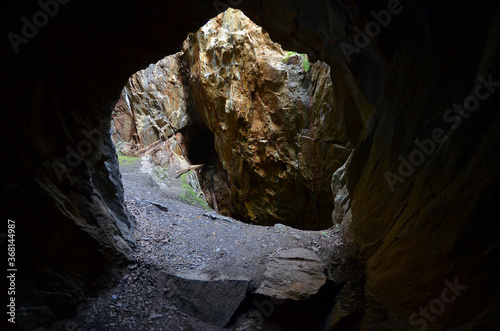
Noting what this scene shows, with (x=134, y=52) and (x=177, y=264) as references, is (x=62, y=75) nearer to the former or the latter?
(x=134, y=52)

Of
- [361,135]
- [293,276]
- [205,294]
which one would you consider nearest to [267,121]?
[361,135]

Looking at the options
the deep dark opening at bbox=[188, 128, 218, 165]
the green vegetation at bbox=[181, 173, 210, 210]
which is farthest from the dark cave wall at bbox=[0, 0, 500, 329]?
the deep dark opening at bbox=[188, 128, 218, 165]

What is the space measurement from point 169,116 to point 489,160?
1666 cm

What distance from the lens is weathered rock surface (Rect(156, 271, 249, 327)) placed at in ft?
14.3

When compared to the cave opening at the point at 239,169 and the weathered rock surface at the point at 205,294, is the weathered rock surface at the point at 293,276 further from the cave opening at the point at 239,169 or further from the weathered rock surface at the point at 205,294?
the weathered rock surface at the point at 205,294

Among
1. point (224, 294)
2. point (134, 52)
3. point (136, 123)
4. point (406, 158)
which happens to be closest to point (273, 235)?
point (224, 294)

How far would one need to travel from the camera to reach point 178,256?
18.1 feet

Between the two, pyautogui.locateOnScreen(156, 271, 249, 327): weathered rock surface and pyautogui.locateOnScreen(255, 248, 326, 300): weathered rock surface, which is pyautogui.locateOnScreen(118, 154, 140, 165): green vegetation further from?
pyautogui.locateOnScreen(255, 248, 326, 300): weathered rock surface

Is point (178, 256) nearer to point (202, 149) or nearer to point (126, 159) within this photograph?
point (126, 159)

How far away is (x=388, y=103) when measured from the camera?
383 centimetres

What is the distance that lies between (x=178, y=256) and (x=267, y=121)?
363 inches

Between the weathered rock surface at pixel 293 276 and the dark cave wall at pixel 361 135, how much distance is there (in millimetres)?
928

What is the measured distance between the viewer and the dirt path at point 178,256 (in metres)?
4.04

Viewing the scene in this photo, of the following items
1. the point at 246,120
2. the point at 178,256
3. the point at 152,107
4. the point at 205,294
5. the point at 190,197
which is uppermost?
the point at 152,107
